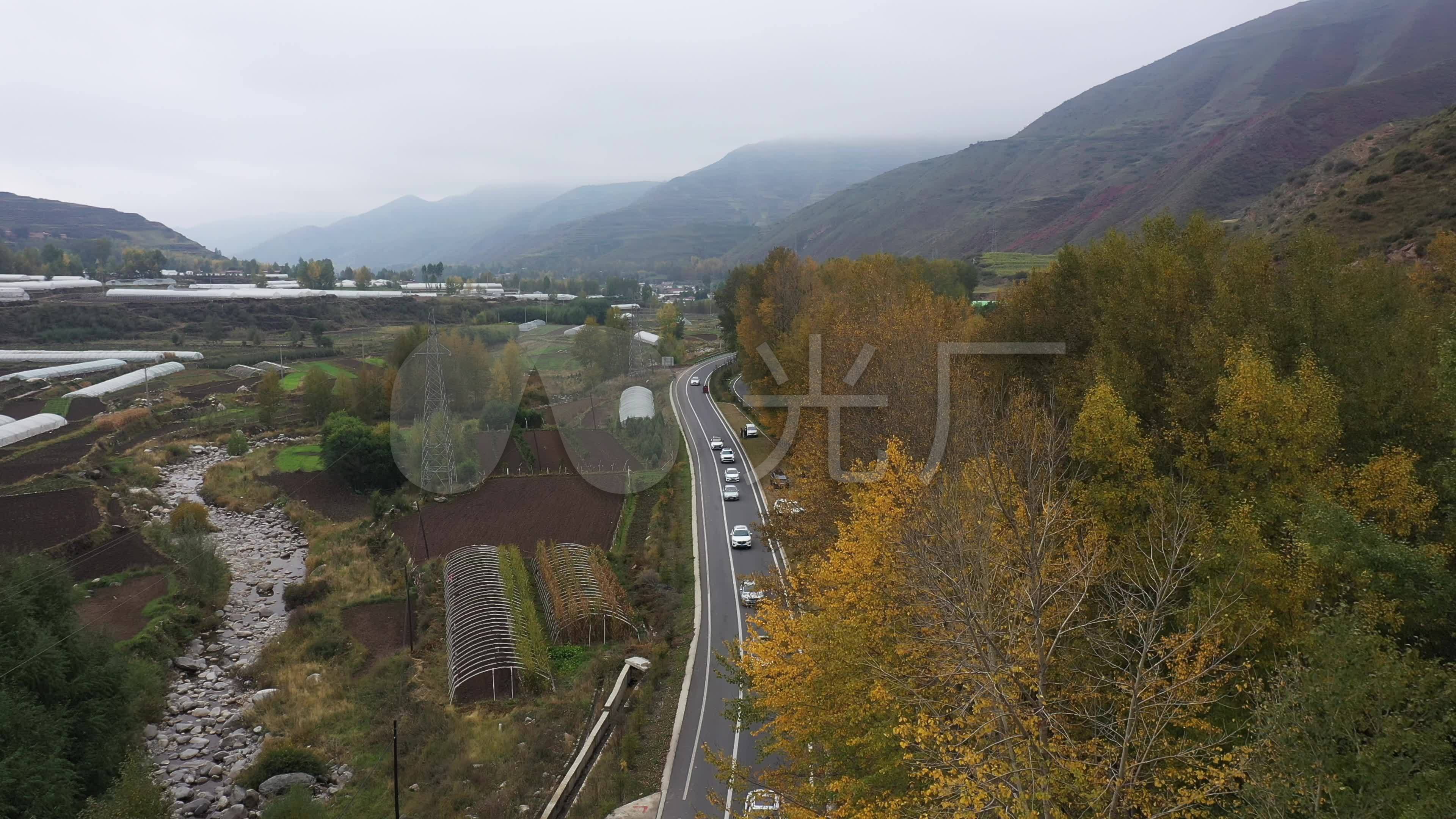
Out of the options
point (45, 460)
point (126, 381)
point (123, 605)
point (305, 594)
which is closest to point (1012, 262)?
point (305, 594)

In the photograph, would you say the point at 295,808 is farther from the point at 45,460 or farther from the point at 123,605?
the point at 45,460

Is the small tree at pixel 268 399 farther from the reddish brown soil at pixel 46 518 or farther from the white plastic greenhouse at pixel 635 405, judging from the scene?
the white plastic greenhouse at pixel 635 405

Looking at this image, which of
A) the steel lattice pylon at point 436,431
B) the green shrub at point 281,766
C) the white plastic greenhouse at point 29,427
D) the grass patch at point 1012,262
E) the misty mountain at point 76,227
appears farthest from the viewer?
the misty mountain at point 76,227

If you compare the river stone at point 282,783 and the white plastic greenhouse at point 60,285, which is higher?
the white plastic greenhouse at point 60,285

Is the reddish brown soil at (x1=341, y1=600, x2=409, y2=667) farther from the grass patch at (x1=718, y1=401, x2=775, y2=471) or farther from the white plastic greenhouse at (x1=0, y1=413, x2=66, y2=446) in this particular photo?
the white plastic greenhouse at (x1=0, y1=413, x2=66, y2=446)

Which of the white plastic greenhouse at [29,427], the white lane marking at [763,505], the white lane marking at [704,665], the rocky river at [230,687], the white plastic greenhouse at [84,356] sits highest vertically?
the white plastic greenhouse at [84,356]

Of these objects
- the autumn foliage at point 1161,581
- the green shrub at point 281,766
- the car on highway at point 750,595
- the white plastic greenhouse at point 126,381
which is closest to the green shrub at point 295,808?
the green shrub at point 281,766

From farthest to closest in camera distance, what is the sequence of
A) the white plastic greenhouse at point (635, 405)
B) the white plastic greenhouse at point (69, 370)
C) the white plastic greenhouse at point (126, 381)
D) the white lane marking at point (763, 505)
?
the white plastic greenhouse at point (69, 370), the white plastic greenhouse at point (126, 381), the white plastic greenhouse at point (635, 405), the white lane marking at point (763, 505)
